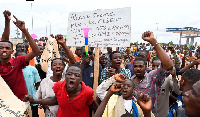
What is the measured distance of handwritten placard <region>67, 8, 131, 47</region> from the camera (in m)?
2.73

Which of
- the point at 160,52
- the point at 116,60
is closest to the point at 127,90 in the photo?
the point at 160,52

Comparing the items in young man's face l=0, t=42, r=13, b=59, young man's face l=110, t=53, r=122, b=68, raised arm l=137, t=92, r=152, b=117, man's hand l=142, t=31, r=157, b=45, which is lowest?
raised arm l=137, t=92, r=152, b=117

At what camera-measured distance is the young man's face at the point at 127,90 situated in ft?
7.36

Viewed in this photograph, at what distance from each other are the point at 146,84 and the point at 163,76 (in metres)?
0.38

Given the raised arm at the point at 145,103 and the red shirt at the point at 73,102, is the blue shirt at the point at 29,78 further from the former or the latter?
the raised arm at the point at 145,103

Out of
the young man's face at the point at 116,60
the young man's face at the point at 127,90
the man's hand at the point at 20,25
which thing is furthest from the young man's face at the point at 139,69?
the man's hand at the point at 20,25

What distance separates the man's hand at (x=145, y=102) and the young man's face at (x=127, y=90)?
19.4 inches

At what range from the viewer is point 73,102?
7.30 ft

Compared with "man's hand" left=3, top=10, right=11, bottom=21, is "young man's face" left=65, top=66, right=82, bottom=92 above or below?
below

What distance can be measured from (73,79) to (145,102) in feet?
3.09

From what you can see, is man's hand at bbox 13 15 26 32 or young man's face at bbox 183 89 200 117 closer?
young man's face at bbox 183 89 200 117

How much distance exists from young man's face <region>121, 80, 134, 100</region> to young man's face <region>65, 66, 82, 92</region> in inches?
23.2

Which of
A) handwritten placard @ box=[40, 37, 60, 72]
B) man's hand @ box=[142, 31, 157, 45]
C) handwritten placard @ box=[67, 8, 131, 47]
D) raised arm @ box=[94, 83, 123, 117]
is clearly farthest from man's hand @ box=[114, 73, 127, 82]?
handwritten placard @ box=[40, 37, 60, 72]

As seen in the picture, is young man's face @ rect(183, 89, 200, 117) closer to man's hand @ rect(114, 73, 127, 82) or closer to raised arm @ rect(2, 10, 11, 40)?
man's hand @ rect(114, 73, 127, 82)
